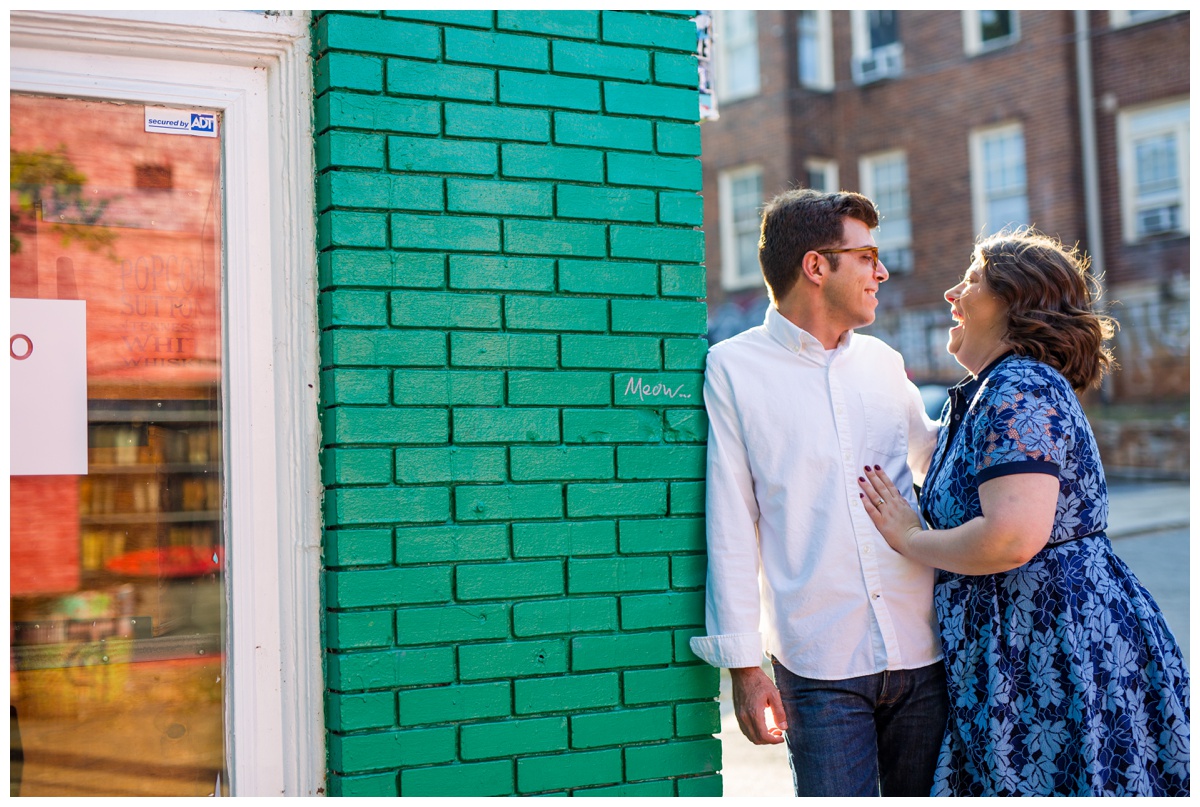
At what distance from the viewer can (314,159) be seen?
262cm

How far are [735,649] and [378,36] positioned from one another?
68.4 inches

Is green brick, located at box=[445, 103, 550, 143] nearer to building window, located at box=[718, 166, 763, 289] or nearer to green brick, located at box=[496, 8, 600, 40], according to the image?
green brick, located at box=[496, 8, 600, 40]

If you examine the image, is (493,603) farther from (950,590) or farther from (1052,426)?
(1052,426)

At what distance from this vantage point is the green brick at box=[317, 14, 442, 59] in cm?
257

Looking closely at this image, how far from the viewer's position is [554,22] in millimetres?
2803

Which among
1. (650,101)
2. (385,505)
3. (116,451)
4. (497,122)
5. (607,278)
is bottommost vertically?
(385,505)

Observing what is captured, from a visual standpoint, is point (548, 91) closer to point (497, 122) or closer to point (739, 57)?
point (497, 122)

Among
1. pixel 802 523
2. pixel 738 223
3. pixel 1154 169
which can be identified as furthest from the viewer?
pixel 738 223

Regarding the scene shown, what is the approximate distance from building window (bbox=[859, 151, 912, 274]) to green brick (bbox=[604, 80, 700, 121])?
1678 cm

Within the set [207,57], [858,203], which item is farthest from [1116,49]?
[207,57]

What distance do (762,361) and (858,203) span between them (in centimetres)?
51

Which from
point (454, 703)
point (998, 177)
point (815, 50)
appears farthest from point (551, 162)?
point (815, 50)

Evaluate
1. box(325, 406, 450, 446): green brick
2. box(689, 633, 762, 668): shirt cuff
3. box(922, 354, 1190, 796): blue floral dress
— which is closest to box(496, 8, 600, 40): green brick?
box(325, 406, 450, 446): green brick

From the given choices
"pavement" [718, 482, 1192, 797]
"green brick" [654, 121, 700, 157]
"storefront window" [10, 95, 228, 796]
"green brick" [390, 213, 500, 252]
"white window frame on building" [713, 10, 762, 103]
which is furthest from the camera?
"white window frame on building" [713, 10, 762, 103]
